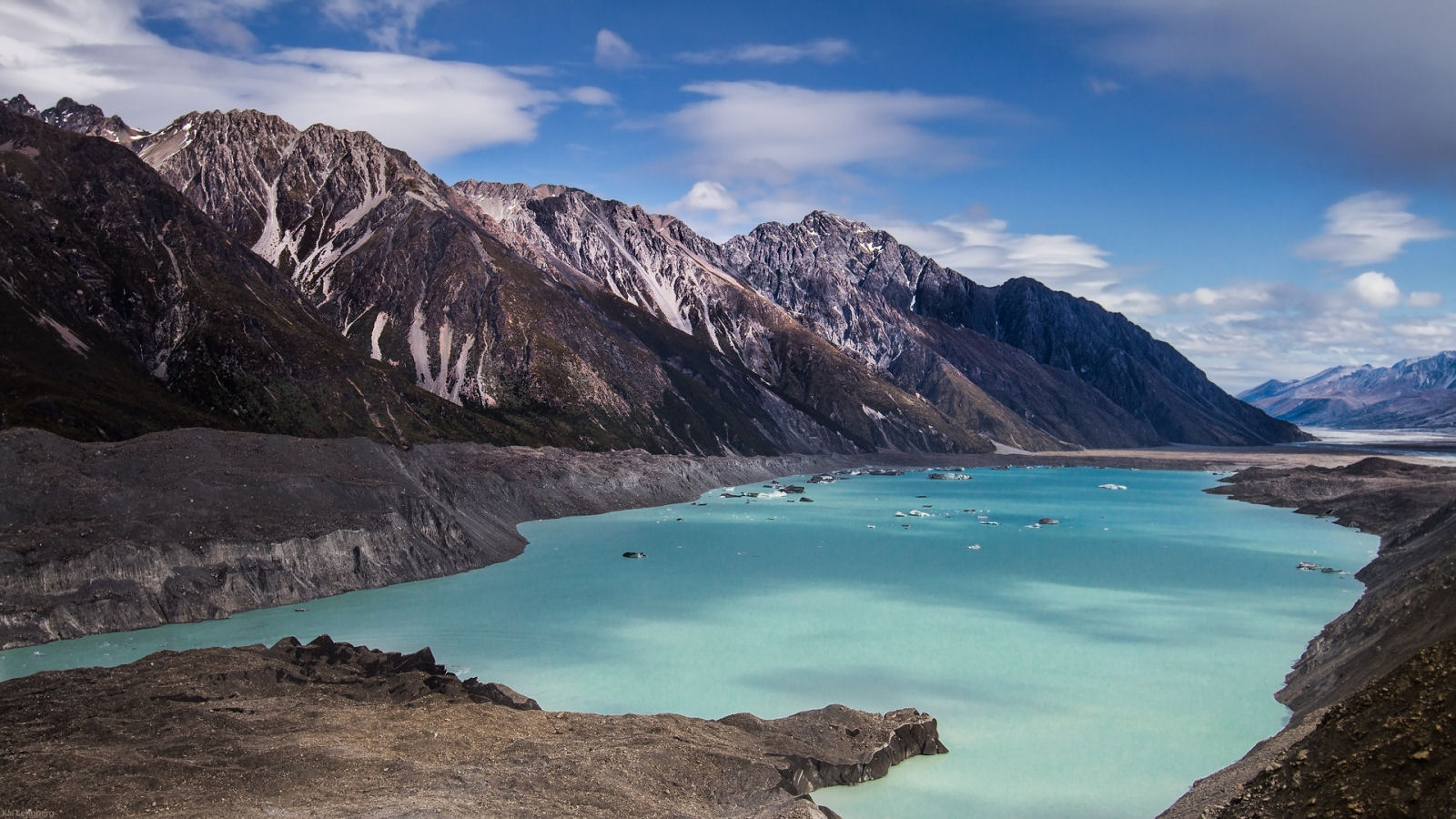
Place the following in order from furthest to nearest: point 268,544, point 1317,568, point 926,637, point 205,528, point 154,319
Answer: point 154,319
point 1317,568
point 268,544
point 205,528
point 926,637

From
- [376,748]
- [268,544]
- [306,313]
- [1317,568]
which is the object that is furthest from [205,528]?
[306,313]

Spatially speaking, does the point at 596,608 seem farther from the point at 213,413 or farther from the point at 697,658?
the point at 213,413

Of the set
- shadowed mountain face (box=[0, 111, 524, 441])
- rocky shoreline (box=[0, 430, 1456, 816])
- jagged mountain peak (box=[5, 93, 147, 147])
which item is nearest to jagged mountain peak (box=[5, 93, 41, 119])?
jagged mountain peak (box=[5, 93, 147, 147])

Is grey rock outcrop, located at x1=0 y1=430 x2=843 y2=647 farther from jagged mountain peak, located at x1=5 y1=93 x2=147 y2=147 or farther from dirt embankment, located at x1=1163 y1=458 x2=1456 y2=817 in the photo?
jagged mountain peak, located at x1=5 y1=93 x2=147 y2=147

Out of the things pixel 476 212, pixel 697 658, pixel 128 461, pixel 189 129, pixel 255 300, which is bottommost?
pixel 697 658

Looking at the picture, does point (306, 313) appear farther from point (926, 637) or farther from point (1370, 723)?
point (1370, 723)

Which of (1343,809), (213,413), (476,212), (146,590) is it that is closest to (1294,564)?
(1343,809)
